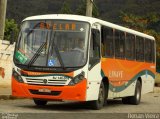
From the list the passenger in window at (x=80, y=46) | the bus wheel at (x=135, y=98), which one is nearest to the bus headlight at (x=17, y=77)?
the passenger in window at (x=80, y=46)

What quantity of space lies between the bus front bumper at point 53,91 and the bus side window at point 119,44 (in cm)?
354

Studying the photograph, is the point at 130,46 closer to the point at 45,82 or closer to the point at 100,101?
the point at 100,101

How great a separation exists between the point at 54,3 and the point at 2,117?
13308 centimetres

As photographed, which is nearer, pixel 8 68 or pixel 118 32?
pixel 118 32

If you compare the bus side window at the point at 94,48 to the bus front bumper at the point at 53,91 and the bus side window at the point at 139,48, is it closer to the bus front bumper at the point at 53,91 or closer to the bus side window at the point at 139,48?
the bus front bumper at the point at 53,91

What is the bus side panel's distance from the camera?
18719 mm

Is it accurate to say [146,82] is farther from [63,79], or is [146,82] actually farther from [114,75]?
[63,79]

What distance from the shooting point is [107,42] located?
60.5 ft

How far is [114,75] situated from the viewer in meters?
19.2

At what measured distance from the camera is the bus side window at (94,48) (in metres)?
16.9

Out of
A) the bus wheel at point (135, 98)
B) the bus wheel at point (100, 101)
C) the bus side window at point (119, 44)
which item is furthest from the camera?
the bus wheel at point (135, 98)

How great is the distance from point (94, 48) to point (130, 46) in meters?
4.25

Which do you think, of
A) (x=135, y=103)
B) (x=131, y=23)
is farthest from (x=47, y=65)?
(x=131, y=23)

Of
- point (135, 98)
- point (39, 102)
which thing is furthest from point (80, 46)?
point (135, 98)
